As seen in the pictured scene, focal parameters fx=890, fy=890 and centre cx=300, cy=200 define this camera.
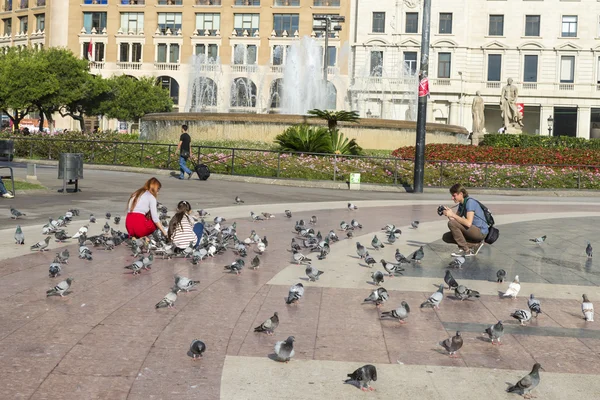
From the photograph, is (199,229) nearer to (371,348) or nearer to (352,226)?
(352,226)

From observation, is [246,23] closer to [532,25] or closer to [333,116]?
[532,25]

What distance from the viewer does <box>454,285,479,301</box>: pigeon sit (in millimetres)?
9461

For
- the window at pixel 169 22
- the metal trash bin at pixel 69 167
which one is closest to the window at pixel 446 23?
the window at pixel 169 22

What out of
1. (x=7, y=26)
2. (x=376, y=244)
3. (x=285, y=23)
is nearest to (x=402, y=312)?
(x=376, y=244)

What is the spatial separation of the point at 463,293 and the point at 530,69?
6971 cm

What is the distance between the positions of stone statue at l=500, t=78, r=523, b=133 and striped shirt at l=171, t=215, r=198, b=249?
3669 centimetres

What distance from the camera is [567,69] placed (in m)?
75.2

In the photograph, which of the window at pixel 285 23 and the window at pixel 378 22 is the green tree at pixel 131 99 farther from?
the window at pixel 378 22

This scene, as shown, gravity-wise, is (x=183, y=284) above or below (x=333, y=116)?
below

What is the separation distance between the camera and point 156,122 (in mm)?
36625

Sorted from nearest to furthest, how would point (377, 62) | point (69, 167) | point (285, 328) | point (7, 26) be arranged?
point (285, 328), point (69, 167), point (377, 62), point (7, 26)

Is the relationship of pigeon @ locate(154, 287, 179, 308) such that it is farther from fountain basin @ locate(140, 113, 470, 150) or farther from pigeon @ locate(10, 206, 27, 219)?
fountain basin @ locate(140, 113, 470, 150)

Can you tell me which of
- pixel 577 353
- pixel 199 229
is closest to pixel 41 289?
pixel 199 229

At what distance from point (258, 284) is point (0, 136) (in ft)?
108
